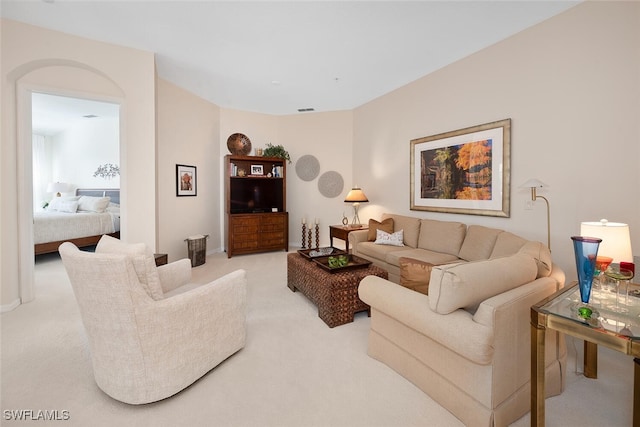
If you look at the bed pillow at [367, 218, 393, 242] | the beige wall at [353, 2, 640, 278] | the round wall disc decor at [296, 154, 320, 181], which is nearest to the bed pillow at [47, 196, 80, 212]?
the round wall disc decor at [296, 154, 320, 181]

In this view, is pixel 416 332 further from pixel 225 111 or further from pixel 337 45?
pixel 225 111

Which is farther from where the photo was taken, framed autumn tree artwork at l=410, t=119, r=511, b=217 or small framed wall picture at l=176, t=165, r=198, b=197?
small framed wall picture at l=176, t=165, r=198, b=197

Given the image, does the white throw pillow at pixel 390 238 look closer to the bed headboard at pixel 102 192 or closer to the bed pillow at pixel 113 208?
the bed pillow at pixel 113 208

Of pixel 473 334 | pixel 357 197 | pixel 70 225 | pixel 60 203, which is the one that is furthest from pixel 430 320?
pixel 60 203

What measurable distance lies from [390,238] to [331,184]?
2.19m

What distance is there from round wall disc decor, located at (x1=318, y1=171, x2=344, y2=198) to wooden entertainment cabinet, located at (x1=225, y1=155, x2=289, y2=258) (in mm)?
791

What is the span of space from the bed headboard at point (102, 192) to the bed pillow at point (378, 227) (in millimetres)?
6215

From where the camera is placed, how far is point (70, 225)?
5.11m

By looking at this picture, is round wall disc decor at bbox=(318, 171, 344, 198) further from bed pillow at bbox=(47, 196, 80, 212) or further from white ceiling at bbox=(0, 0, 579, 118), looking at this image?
bed pillow at bbox=(47, 196, 80, 212)

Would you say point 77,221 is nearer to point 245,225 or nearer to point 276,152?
point 245,225

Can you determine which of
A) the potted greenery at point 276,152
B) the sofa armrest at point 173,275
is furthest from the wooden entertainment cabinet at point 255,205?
the sofa armrest at point 173,275

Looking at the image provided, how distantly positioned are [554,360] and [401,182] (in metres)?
3.19

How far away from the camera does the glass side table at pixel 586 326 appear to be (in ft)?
3.74

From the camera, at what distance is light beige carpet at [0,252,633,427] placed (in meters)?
1.57
